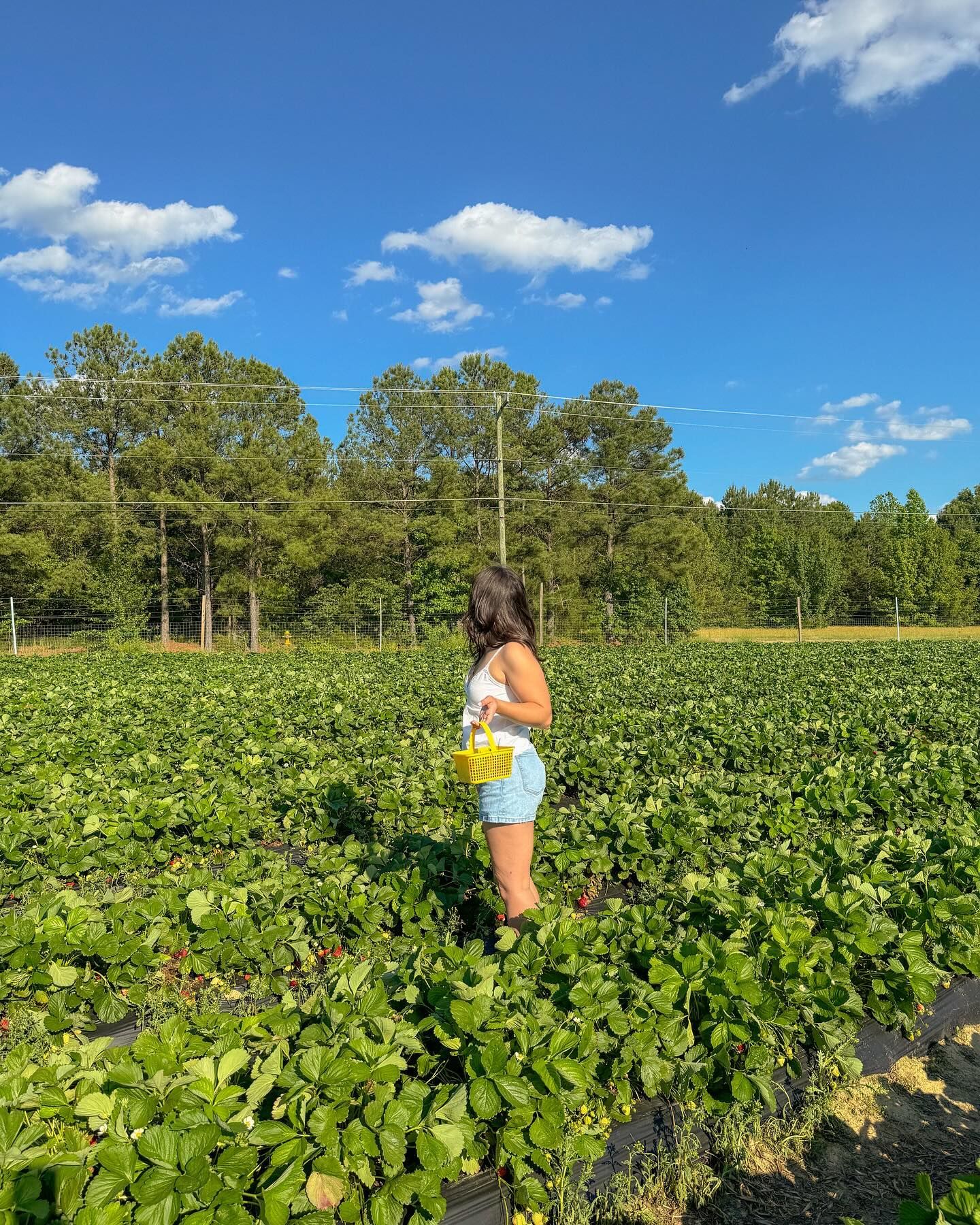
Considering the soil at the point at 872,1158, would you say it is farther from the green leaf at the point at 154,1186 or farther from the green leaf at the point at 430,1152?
the green leaf at the point at 154,1186

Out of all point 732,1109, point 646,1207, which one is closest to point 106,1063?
point 646,1207

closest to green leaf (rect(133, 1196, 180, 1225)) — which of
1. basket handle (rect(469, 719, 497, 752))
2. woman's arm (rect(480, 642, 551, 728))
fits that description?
basket handle (rect(469, 719, 497, 752))

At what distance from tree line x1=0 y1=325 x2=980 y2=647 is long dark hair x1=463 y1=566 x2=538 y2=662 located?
24428mm

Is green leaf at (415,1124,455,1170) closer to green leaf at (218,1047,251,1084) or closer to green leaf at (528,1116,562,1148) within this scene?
green leaf at (528,1116,562,1148)

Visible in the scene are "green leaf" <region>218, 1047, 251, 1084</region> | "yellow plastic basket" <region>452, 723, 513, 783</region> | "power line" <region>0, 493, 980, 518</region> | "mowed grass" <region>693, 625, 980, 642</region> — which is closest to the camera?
"green leaf" <region>218, 1047, 251, 1084</region>

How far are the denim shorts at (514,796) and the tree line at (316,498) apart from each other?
80.2 ft

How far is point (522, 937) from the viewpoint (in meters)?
2.81

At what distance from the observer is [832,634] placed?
110 feet

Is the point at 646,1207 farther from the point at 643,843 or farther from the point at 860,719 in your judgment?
the point at 860,719

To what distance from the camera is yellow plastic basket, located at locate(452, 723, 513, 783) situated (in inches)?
120

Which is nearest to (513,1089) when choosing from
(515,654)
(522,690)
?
(522,690)

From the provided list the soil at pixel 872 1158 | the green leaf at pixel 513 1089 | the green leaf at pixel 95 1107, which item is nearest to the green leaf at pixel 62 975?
the green leaf at pixel 95 1107

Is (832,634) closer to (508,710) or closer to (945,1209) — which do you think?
(508,710)

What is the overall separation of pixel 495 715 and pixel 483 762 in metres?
0.29
